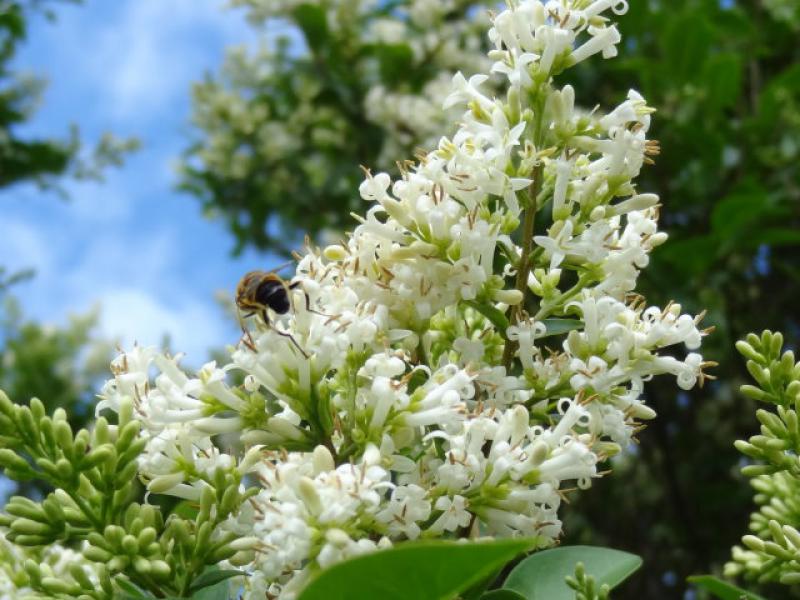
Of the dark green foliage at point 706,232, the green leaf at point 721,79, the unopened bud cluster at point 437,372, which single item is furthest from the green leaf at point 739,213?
the unopened bud cluster at point 437,372

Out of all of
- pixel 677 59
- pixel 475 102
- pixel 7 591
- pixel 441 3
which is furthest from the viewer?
pixel 441 3

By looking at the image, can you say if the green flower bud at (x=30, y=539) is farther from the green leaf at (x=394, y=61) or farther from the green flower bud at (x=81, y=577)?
the green leaf at (x=394, y=61)

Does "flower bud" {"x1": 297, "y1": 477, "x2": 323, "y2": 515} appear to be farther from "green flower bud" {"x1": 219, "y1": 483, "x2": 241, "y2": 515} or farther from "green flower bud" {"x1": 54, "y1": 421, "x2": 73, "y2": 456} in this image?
"green flower bud" {"x1": 54, "y1": 421, "x2": 73, "y2": 456}

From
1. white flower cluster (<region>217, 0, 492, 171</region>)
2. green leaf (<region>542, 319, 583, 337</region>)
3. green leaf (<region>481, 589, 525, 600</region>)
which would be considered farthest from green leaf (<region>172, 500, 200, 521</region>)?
white flower cluster (<region>217, 0, 492, 171</region>)

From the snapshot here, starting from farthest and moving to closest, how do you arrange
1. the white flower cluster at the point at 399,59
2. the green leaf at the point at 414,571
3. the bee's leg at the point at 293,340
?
the white flower cluster at the point at 399,59, the bee's leg at the point at 293,340, the green leaf at the point at 414,571

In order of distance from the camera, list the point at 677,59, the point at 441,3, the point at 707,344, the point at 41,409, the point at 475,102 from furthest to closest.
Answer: the point at 441,3, the point at 707,344, the point at 677,59, the point at 475,102, the point at 41,409

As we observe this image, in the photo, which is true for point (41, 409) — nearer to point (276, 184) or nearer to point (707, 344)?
point (707, 344)

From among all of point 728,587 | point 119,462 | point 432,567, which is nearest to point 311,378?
point 119,462
